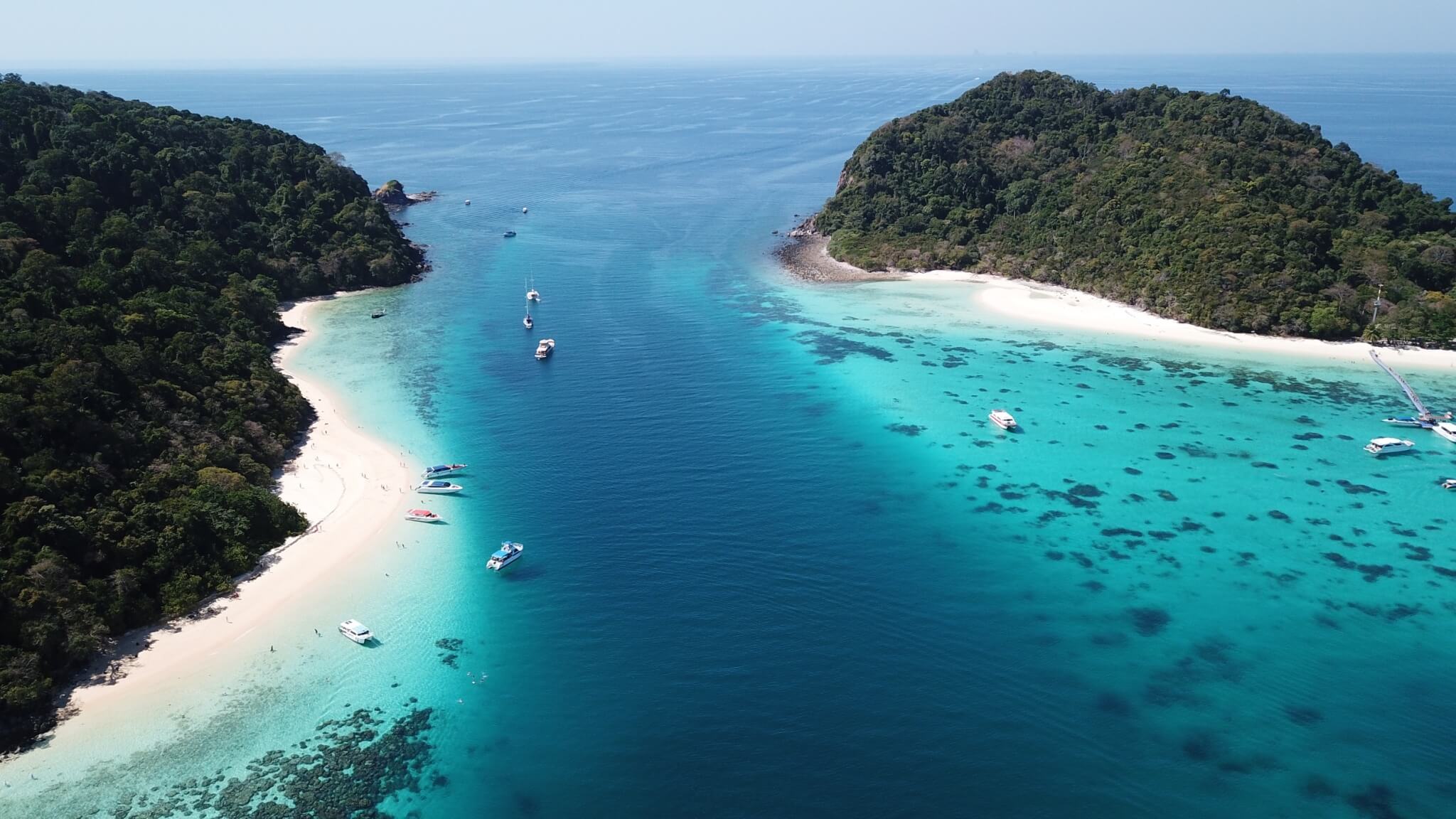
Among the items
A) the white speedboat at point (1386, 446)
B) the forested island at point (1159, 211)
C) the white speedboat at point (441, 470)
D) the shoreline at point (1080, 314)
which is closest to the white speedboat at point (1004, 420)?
the white speedboat at point (1386, 446)

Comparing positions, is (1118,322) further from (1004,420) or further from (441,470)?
(441,470)

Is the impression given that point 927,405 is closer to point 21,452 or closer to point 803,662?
point 803,662

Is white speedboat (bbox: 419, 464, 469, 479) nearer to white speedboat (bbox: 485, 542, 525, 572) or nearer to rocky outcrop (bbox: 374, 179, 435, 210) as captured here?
white speedboat (bbox: 485, 542, 525, 572)

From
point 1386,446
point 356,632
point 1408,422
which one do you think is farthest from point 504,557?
point 1408,422

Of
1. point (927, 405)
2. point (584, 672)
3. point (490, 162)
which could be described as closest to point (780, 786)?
point (584, 672)

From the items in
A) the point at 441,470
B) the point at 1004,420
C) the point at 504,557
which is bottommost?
the point at 504,557

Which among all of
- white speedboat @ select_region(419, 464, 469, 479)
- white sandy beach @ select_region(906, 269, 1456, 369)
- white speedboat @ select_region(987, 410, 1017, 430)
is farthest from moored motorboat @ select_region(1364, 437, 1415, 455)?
white speedboat @ select_region(419, 464, 469, 479)
